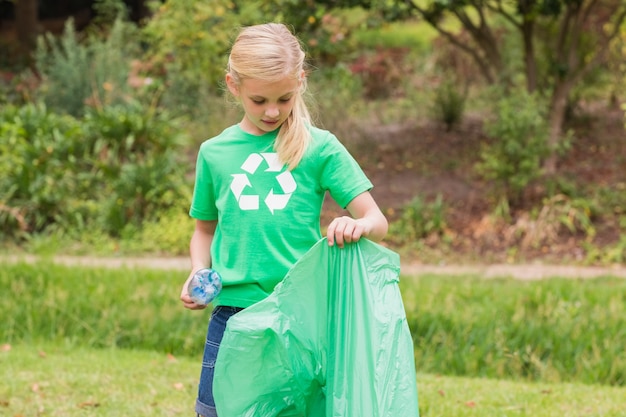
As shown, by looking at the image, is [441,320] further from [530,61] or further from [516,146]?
[530,61]

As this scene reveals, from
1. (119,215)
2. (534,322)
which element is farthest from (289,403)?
(119,215)

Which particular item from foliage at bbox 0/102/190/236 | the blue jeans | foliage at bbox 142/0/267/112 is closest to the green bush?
foliage at bbox 0/102/190/236

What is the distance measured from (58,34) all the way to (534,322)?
17.1 metres

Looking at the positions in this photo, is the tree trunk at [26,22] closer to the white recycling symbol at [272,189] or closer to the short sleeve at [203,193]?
the short sleeve at [203,193]

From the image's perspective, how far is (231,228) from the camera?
9.43ft

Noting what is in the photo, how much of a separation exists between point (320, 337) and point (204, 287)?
0.37 m

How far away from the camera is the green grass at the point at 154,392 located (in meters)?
4.45

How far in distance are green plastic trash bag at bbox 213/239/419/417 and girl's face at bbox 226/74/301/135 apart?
15.1 inches

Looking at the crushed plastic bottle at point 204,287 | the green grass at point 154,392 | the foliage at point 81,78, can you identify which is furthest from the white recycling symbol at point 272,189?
the foliage at point 81,78

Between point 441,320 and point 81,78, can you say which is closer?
point 441,320

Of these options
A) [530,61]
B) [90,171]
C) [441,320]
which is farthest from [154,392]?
[530,61]

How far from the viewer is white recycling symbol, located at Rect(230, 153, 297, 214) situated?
9.27 ft

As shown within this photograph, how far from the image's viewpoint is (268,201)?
9.28ft

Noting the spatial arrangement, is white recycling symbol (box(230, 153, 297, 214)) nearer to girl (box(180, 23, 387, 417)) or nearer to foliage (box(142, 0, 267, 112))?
girl (box(180, 23, 387, 417))
